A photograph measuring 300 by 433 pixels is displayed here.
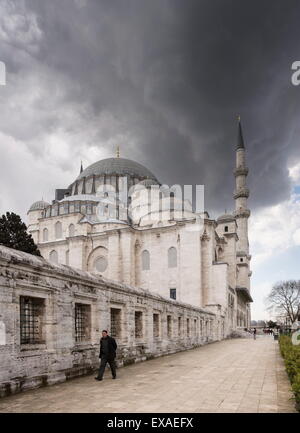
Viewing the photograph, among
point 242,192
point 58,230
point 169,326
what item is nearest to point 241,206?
point 242,192

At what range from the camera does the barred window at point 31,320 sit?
7.91 meters

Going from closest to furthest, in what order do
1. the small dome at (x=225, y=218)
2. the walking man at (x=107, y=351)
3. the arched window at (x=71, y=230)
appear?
1. the walking man at (x=107, y=351)
2. the arched window at (x=71, y=230)
3. the small dome at (x=225, y=218)

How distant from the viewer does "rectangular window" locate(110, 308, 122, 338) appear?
38.0ft

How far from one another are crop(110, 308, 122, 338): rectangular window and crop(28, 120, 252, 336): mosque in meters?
Answer: 20.1

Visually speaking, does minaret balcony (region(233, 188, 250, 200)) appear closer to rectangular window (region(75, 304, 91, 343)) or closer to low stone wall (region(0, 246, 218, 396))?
low stone wall (region(0, 246, 218, 396))

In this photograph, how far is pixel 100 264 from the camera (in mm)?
44562

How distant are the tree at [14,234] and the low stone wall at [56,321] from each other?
22.0 meters

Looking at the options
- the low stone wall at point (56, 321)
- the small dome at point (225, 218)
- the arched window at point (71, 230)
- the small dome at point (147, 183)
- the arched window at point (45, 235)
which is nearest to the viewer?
the low stone wall at point (56, 321)

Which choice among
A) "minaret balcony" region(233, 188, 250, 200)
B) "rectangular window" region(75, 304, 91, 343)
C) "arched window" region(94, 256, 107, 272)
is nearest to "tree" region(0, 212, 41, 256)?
"arched window" region(94, 256, 107, 272)

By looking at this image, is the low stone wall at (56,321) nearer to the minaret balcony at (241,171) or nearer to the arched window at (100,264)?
the arched window at (100,264)

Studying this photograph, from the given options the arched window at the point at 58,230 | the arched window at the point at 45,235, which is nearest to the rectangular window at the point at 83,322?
the arched window at the point at 58,230

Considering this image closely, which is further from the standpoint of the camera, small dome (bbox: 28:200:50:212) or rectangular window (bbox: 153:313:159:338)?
small dome (bbox: 28:200:50:212)

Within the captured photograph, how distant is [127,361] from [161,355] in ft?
11.8

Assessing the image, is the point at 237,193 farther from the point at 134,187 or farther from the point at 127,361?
the point at 127,361
